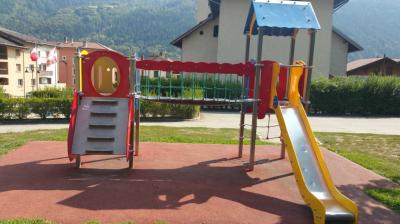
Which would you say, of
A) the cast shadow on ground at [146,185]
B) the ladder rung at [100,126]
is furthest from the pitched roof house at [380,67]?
the ladder rung at [100,126]

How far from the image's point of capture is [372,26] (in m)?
164

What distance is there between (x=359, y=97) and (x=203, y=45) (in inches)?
471

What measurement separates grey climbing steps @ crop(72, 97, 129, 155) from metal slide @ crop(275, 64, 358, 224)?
262 cm

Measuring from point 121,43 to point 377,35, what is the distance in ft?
330

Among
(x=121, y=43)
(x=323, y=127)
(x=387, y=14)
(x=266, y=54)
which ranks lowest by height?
(x=323, y=127)

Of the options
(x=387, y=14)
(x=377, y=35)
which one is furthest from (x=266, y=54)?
(x=387, y=14)

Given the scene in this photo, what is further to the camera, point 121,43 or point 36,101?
point 121,43

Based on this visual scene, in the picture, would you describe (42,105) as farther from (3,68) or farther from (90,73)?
(3,68)

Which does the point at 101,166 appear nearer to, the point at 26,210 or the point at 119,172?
the point at 119,172

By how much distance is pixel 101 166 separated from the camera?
275 inches

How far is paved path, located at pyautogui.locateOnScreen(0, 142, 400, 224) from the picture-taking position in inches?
190

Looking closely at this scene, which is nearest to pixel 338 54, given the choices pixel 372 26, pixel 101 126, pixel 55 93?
pixel 55 93

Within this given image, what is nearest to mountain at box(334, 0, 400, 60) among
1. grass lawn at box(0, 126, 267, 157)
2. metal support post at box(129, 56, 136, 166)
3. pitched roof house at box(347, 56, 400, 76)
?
pitched roof house at box(347, 56, 400, 76)

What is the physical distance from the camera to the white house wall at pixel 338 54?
29.8 m
